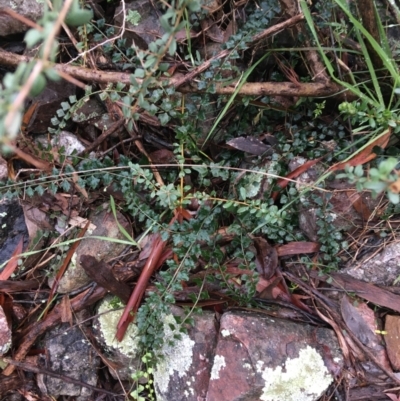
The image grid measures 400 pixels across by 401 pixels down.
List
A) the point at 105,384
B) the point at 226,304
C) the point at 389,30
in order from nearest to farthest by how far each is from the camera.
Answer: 1. the point at 389,30
2. the point at 226,304
3. the point at 105,384

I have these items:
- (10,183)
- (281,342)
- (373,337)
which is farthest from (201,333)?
(10,183)

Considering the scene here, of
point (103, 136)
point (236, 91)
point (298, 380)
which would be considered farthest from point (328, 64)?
point (298, 380)

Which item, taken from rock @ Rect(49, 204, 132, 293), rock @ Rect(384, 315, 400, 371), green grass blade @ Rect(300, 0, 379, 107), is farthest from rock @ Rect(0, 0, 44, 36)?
rock @ Rect(384, 315, 400, 371)

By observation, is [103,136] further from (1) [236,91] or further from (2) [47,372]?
(2) [47,372]

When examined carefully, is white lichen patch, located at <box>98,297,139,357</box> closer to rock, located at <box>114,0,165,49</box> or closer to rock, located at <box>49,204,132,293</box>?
rock, located at <box>49,204,132,293</box>

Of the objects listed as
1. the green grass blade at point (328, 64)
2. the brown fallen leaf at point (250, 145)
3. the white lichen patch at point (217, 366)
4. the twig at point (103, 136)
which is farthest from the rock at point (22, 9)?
the white lichen patch at point (217, 366)

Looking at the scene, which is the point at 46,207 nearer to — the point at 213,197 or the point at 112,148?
the point at 112,148

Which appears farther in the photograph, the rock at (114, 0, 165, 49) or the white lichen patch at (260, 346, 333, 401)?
the rock at (114, 0, 165, 49)
